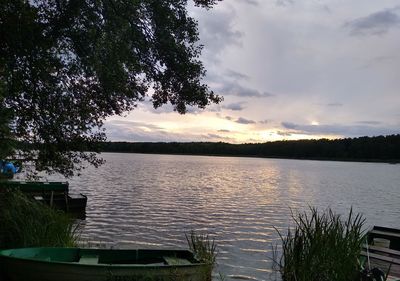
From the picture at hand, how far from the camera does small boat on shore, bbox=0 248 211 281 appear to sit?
9578 millimetres

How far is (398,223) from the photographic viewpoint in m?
28.9

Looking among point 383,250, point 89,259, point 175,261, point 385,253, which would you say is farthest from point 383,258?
point 89,259

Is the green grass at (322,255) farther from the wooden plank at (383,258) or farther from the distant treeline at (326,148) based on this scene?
the distant treeline at (326,148)

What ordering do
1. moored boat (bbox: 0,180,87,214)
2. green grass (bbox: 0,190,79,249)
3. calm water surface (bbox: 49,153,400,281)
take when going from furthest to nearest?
1. moored boat (bbox: 0,180,87,214)
2. calm water surface (bbox: 49,153,400,281)
3. green grass (bbox: 0,190,79,249)

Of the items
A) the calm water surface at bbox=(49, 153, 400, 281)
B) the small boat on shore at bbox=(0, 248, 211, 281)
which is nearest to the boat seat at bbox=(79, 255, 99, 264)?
the small boat on shore at bbox=(0, 248, 211, 281)

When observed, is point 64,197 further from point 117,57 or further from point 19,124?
point 117,57

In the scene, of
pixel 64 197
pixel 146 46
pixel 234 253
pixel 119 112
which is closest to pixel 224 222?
pixel 234 253

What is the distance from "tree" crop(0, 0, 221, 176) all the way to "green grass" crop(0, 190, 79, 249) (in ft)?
4.27

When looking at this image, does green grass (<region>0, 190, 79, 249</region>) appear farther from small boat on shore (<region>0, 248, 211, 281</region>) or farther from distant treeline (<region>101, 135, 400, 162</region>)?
distant treeline (<region>101, 135, 400, 162</region>)

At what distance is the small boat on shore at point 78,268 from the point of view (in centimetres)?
958

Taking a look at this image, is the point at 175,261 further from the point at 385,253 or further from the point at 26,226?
the point at 385,253

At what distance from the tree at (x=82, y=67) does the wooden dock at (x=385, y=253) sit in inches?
245

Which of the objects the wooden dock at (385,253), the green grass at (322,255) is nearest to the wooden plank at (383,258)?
the wooden dock at (385,253)

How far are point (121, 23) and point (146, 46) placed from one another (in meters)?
1.43
